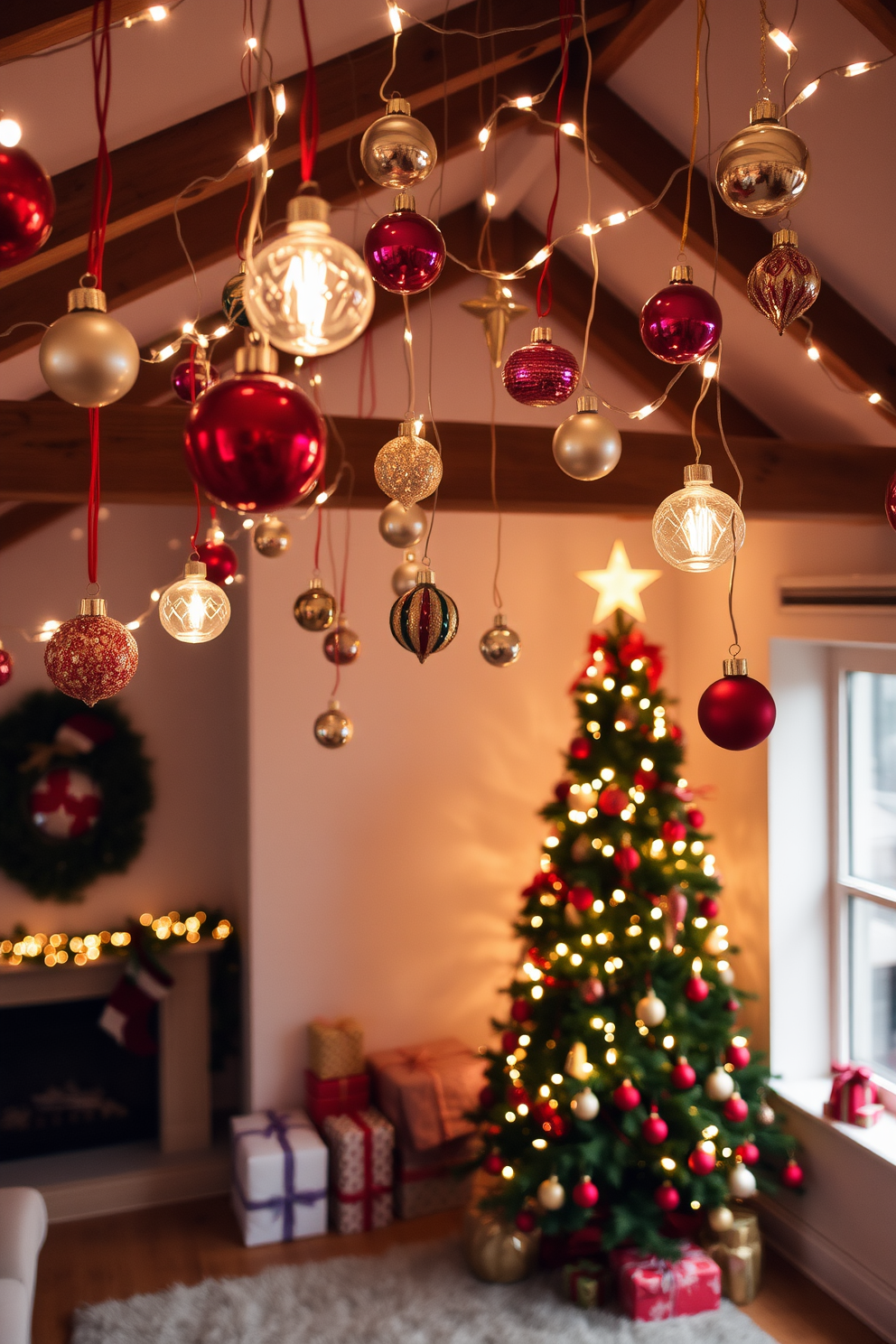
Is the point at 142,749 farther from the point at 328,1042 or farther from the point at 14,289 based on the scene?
the point at 14,289

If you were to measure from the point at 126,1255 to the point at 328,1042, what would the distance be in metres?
0.98

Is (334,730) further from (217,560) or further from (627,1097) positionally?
(627,1097)

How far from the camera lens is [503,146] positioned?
12.0ft

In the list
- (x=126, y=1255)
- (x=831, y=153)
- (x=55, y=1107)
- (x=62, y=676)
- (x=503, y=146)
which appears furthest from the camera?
(x=55, y=1107)

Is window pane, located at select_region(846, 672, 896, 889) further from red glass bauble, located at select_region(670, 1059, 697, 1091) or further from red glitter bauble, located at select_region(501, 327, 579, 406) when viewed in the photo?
red glitter bauble, located at select_region(501, 327, 579, 406)

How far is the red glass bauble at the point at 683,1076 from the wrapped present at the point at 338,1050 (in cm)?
129

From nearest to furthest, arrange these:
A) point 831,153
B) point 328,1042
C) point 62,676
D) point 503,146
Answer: point 62,676 < point 831,153 < point 503,146 < point 328,1042

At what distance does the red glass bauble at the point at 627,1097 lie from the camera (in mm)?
3408

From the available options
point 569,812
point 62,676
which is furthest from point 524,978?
point 62,676

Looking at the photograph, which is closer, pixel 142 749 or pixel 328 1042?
pixel 328 1042

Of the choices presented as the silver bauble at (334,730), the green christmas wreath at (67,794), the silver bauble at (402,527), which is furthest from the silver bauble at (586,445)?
the green christmas wreath at (67,794)

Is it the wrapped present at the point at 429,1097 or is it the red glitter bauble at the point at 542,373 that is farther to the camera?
the wrapped present at the point at 429,1097

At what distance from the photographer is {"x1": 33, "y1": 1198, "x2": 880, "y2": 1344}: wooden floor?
3.48 meters

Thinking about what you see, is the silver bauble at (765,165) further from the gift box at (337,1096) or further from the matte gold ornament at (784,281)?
the gift box at (337,1096)
